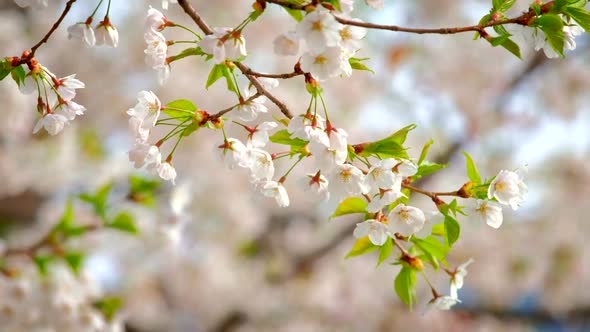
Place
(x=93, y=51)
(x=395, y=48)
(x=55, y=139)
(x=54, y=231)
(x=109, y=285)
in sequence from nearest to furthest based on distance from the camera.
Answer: (x=54, y=231) → (x=55, y=139) → (x=93, y=51) → (x=395, y=48) → (x=109, y=285)

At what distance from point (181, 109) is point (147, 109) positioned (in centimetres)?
4

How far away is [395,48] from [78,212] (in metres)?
2.42

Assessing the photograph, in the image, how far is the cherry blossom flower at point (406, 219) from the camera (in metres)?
0.77

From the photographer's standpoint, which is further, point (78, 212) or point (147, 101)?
point (78, 212)

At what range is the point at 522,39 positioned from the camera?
79cm

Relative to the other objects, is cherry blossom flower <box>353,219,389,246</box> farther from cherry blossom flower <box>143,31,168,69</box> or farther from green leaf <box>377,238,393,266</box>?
cherry blossom flower <box>143,31,168,69</box>

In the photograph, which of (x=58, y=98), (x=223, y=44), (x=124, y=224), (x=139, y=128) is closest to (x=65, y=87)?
(x=58, y=98)

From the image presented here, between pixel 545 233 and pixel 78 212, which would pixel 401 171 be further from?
pixel 545 233

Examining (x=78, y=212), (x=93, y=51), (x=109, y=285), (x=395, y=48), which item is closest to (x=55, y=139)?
(x=78, y=212)

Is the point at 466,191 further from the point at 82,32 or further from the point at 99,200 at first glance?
the point at 99,200

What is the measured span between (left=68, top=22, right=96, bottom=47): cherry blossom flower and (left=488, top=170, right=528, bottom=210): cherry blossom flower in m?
0.54

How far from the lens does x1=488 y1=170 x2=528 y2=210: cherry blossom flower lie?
0.75 metres

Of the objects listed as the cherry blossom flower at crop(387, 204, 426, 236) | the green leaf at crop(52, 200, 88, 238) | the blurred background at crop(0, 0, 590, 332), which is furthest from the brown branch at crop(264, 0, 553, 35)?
the blurred background at crop(0, 0, 590, 332)

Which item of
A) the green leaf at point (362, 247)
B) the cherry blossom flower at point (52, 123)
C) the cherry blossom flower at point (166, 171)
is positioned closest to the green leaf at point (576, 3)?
the green leaf at point (362, 247)
